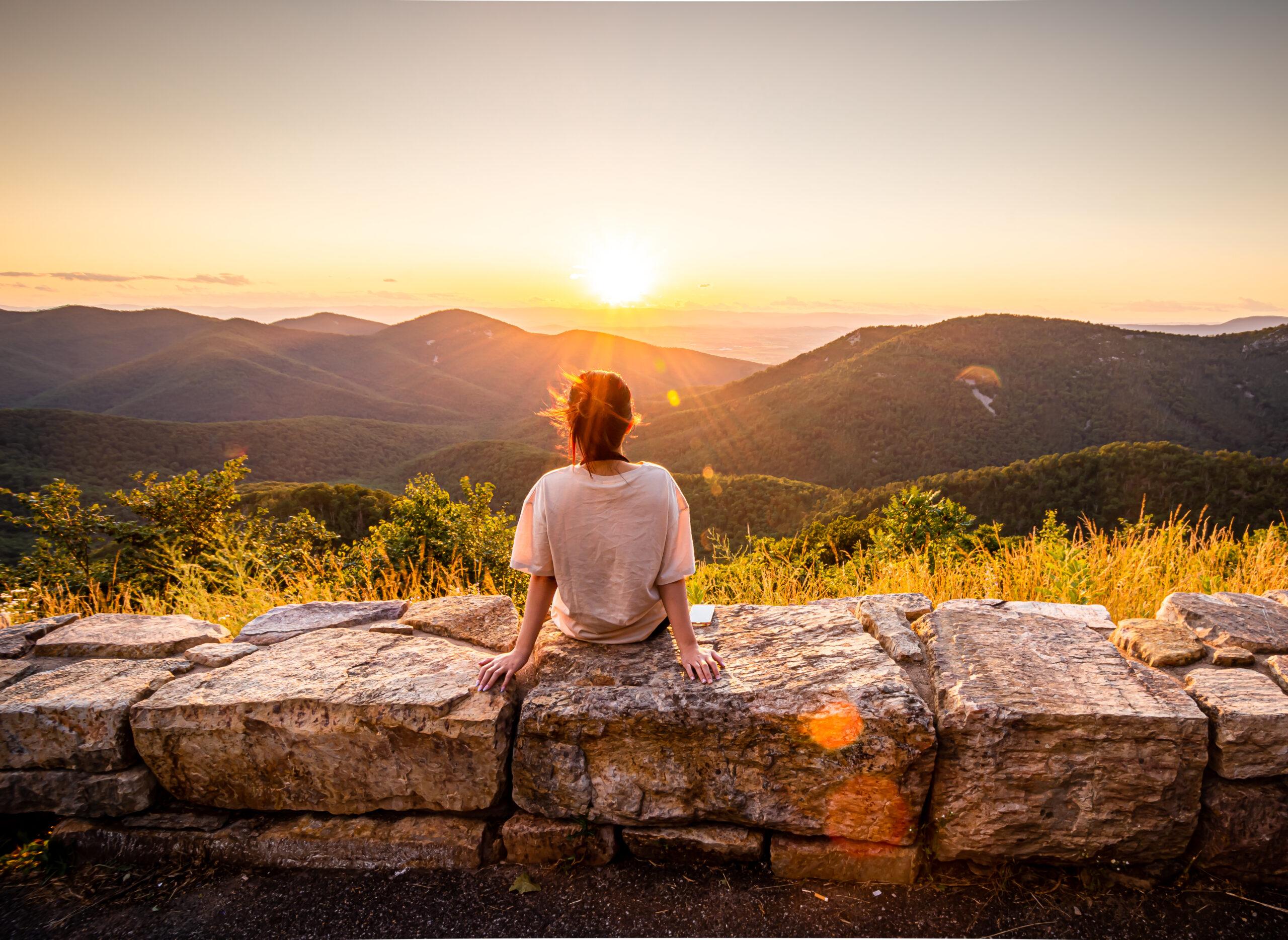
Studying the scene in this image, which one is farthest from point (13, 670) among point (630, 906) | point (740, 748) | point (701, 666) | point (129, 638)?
point (740, 748)

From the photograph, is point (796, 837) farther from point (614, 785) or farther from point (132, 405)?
point (132, 405)

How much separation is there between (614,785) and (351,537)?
18.7m

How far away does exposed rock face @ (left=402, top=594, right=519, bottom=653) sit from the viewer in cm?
297

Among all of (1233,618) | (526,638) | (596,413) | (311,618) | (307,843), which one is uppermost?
(596,413)

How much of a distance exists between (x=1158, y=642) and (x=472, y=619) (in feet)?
9.61

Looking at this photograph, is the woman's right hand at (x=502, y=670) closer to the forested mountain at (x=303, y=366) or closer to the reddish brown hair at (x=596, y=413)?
the reddish brown hair at (x=596, y=413)

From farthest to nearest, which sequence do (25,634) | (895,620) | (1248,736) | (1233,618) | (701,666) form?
(25,634), (895,620), (1233,618), (701,666), (1248,736)

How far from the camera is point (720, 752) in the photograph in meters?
2.13

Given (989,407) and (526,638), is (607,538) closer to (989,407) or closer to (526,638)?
(526,638)

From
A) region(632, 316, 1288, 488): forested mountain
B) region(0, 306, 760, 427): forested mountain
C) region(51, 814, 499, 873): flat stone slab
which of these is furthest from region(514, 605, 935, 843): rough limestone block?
region(0, 306, 760, 427): forested mountain

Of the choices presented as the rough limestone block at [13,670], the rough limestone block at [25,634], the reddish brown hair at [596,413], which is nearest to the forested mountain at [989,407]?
the reddish brown hair at [596,413]

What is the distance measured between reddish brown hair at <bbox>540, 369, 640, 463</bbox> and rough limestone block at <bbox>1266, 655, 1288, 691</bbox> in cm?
245

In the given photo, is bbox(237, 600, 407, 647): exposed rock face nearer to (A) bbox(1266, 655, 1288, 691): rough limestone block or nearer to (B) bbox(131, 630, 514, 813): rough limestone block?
(B) bbox(131, 630, 514, 813): rough limestone block

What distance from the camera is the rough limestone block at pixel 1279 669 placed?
87.0 inches
